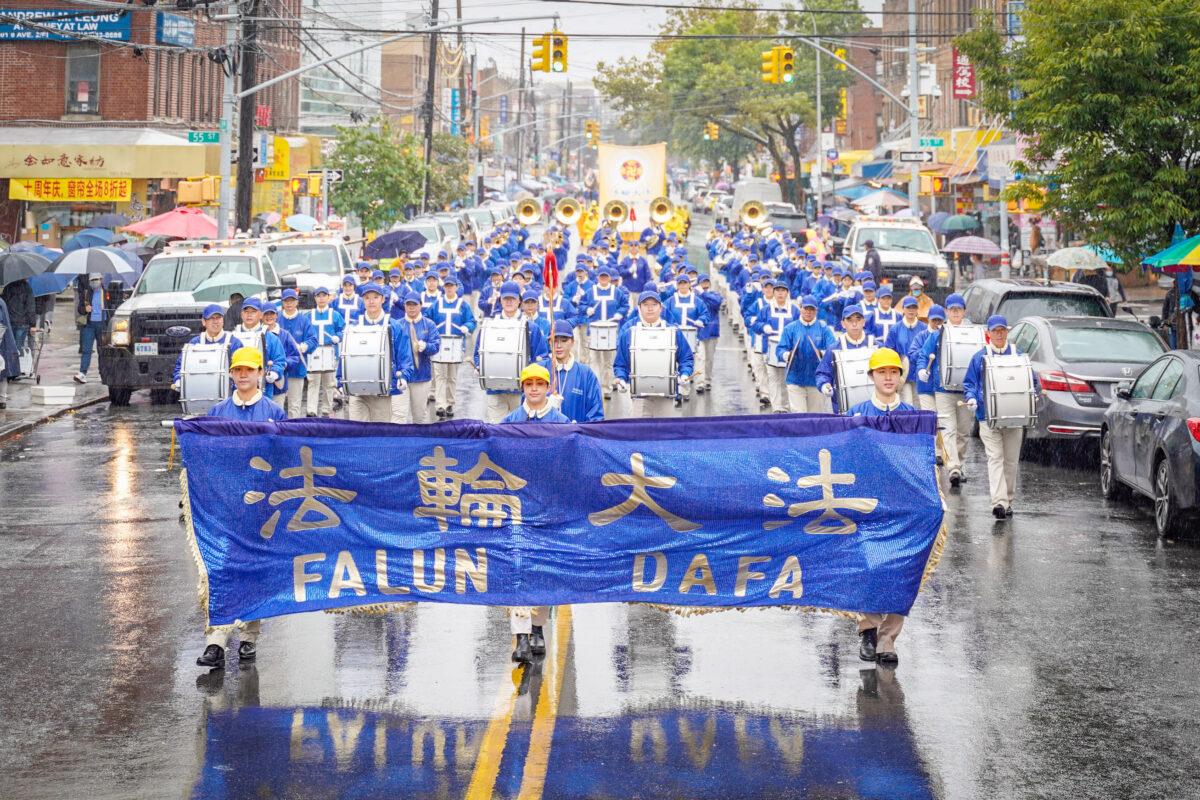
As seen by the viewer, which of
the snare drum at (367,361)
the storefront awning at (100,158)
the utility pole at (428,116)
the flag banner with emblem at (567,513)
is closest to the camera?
the flag banner with emblem at (567,513)

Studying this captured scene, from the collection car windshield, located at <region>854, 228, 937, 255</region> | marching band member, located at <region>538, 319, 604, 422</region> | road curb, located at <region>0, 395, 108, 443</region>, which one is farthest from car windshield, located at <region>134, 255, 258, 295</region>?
car windshield, located at <region>854, 228, 937, 255</region>

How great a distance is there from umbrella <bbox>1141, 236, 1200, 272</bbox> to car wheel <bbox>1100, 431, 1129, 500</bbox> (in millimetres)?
4813

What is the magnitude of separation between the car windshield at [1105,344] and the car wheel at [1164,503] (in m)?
4.03

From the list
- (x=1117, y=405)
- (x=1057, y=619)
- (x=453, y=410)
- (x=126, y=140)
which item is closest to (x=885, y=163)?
(x=126, y=140)

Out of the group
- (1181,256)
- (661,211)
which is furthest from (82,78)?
(1181,256)

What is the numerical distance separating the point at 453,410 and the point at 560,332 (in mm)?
9810

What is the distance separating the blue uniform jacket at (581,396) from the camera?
11844 millimetres

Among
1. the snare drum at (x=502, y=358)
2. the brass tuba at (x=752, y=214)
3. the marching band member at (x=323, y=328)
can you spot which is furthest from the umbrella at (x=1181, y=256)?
the brass tuba at (x=752, y=214)

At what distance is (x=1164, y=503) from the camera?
45.8 ft

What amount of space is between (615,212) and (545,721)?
45.6m

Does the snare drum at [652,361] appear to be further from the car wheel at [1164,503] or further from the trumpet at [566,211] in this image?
the trumpet at [566,211]

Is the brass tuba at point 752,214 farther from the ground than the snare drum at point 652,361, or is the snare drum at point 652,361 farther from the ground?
the brass tuba at point 752,214

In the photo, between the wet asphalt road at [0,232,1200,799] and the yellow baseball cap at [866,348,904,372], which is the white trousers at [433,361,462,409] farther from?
the yellow baseball cap at [866,348,904,372]

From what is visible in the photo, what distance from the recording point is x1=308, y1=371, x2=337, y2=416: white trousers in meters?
20.2
